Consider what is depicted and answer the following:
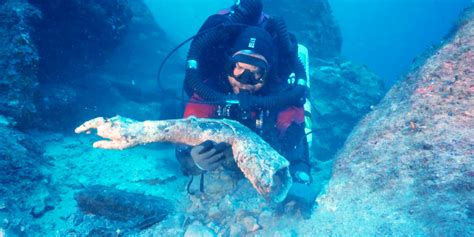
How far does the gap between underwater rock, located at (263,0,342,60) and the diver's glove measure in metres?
9.22

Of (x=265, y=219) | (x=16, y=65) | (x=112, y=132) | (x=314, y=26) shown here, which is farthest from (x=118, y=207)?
(x=314, y=26)

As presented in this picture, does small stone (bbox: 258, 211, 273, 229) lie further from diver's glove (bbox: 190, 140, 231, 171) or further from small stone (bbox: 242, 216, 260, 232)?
diver's glove (bbox: 190, 140, 231, 171)

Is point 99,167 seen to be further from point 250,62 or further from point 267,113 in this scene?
point 250,62

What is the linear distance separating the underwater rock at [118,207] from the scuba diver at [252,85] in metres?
0.74

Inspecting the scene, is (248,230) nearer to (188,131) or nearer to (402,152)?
(188,131)

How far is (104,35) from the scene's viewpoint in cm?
758

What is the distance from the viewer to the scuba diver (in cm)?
362

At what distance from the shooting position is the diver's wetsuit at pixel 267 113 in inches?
153

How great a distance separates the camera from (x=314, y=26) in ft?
36.3

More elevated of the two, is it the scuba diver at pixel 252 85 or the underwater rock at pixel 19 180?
the scuba diver at pixel 252 85

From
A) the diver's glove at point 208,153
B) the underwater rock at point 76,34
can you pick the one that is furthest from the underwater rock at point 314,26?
the diver's glove at point 208,153

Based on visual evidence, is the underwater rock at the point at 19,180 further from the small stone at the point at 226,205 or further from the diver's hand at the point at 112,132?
the small stone at the point at 226,205

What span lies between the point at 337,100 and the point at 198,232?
767 centimetres

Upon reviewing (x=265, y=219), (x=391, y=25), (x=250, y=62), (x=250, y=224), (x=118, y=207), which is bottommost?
(x=118, y=207)
